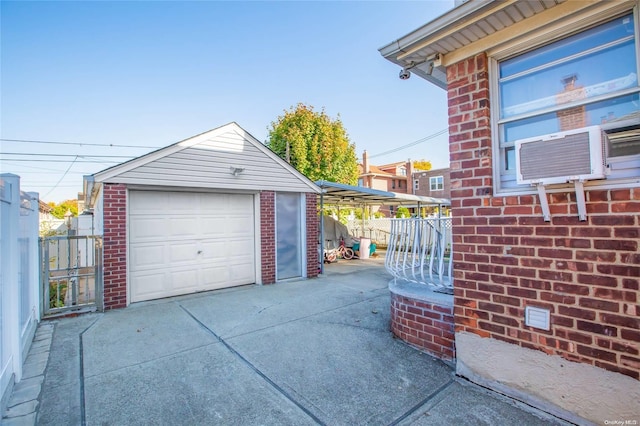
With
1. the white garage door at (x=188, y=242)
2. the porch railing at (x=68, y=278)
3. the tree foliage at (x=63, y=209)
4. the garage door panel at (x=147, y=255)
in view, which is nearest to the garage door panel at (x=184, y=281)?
the white garage door at (x=188, y=242)

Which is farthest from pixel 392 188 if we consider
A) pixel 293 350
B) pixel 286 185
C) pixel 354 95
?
pixel 293 350

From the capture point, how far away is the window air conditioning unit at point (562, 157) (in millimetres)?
1913

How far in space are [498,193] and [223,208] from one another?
5.72 meters

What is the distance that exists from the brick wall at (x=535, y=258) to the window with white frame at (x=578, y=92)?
171 millimetres

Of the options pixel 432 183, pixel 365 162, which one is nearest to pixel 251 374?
pixel 432 183

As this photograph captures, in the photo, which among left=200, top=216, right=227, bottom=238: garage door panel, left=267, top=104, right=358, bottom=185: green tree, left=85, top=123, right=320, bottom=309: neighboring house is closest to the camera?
left=85, top=123, right=320, bottom=309: neighboring house

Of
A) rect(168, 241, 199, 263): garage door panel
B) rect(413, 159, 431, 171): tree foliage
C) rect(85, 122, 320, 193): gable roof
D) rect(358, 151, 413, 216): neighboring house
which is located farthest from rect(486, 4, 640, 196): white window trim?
rect(413, 159, 431, 171): tree foliage

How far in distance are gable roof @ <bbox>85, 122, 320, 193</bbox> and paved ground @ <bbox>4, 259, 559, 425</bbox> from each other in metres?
2.54

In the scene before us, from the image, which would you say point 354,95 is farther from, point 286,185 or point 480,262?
point 480,262

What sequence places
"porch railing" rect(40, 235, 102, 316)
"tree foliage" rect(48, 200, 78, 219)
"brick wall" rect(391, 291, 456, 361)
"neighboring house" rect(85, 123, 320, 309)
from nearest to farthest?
"brick wall" rect(391, 291, 456, 361) < "porch railing" rect(40, 235, 102, 316) < "neighboring house" rect(85, 123, 320, 309) < "tree foliage" rect(48, 200, 78, 219)

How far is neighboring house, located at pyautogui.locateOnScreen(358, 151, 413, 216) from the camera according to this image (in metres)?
31.1

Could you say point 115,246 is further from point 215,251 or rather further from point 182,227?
point 215,251

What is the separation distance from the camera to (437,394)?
101 inches

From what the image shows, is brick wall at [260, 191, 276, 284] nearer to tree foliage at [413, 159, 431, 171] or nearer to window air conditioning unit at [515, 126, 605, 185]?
window air conditioning unit at [515, 126, 605, 185]
